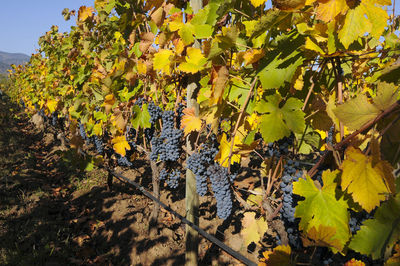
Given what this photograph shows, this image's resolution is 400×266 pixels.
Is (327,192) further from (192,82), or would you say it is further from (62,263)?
(62,263)

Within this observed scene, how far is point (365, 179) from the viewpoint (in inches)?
32.8

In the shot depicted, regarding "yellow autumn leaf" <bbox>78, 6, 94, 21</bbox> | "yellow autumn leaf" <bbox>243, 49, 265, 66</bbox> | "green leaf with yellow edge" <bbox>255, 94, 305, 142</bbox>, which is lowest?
"green leaf with yellow edge" <bbox>255, 94, 305, 142</bbox>

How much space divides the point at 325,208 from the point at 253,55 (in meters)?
0.77

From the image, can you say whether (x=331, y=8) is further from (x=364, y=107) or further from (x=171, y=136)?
(x=171, y=136)

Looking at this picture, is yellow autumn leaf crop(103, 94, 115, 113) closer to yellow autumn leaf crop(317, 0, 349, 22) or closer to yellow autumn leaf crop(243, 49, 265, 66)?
yellow autumn leaf crop(243, 49, 265, 66)

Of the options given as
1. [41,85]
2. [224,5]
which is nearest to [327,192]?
[224,5]

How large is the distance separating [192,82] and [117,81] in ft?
4.96

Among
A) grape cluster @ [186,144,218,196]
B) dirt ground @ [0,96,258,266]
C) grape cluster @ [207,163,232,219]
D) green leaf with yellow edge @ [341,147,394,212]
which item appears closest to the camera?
green leaf with yellow edge @ [341,147,394,212]

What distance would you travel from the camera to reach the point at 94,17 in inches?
162

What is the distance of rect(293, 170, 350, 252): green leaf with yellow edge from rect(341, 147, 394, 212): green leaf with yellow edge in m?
0.15

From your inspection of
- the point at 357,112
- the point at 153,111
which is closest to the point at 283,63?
the point at 357,112

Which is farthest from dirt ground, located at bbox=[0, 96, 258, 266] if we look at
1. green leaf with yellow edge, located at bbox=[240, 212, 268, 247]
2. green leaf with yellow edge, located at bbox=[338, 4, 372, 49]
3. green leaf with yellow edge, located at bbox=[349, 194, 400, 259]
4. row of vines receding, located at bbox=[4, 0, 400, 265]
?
green leaf with yellow edge, located at bbox=[338, 4, 372, 49]

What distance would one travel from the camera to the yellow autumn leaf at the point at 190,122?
205 centimetres

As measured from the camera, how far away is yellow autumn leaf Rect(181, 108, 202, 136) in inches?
80.9
